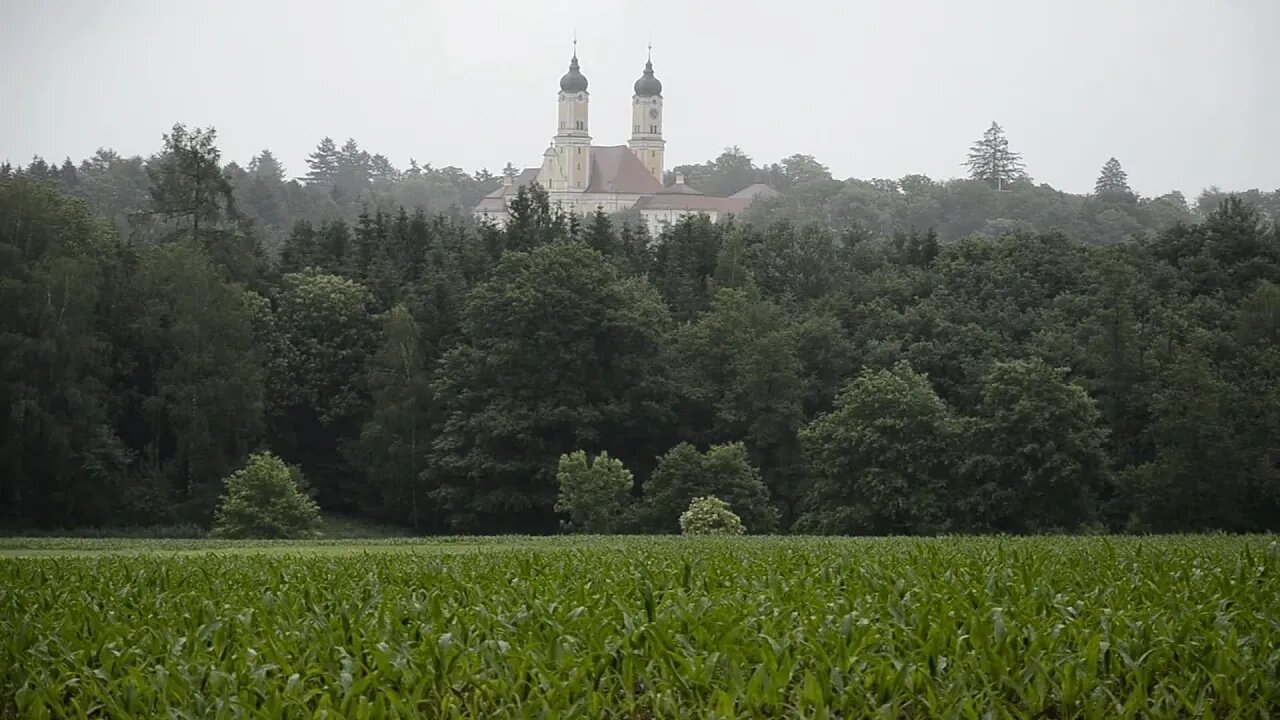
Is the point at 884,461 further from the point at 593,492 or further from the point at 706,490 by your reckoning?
the point at 593,492

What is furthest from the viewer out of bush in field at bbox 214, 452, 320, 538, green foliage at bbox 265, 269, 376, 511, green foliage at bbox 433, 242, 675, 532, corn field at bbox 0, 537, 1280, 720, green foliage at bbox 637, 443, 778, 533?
green foliage at bbox 265, 269, 376, 511

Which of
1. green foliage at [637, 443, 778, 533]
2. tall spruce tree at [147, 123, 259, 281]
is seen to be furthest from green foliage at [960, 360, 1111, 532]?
tall spruce tree at [147, 123, 259, 281]

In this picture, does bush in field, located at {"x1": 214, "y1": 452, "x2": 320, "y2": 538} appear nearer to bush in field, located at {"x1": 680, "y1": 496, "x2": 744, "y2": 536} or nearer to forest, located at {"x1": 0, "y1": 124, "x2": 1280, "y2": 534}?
forest, located at {"x1": 0, "y1": 124, "x2": 1280, "y2": 534}

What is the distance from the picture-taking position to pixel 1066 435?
55.6 meters

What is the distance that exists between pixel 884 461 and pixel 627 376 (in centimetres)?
1747

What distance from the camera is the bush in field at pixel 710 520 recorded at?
172 ft

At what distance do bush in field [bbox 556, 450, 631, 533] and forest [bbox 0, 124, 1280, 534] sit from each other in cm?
57

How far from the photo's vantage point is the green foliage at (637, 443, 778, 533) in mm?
60188

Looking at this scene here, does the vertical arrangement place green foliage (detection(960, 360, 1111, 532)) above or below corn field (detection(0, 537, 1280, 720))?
below

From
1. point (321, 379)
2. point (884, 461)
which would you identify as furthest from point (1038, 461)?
point (321, 379)

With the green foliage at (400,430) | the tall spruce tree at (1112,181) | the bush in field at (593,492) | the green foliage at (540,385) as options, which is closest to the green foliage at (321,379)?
the green foliage at (400,430)

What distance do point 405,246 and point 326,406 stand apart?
15.2 m

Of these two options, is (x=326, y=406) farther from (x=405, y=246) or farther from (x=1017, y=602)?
(x=1017, y=602)

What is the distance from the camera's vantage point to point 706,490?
60.3m
